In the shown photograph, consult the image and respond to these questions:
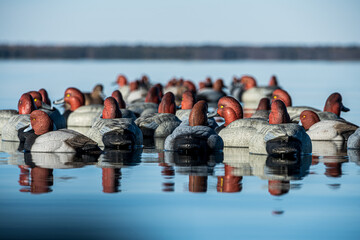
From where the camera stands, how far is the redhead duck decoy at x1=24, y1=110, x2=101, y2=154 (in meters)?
13.7

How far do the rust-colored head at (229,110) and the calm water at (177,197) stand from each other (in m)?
2.34

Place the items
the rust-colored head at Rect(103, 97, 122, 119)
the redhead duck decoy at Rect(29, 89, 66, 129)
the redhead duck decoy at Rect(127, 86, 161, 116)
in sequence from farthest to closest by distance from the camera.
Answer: the redhead duck decoy at Rect(127, 86, 161, 116) → the redhead duck decoy at Rect(29, 89, 66, 129) → the rust-colored head at Rect(103, 97, 122, 119)

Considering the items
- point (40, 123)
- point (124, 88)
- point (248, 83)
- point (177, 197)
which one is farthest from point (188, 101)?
point (124, 88)

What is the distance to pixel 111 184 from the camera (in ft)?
36.1

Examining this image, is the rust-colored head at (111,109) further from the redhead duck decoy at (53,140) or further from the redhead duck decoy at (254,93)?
the redhead duck decoy at (254,93)

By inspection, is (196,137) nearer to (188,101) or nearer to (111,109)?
(111,109)

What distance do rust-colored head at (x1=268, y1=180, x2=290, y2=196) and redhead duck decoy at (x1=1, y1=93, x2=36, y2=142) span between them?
267 inches

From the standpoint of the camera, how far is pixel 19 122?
16.3 metres

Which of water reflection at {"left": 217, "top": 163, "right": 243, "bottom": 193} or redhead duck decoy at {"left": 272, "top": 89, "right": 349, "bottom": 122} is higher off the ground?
redhead duck decoy at {"left": 272, "top": 89, "right": 349, "bottom": 122}

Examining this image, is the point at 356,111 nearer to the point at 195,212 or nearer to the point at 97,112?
the point at 97,112

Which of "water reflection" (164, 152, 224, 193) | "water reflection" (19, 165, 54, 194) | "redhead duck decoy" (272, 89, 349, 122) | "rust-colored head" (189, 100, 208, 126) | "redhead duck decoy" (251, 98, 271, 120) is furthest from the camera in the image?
"redhead duck decoy" (272, 89, 349, 122)

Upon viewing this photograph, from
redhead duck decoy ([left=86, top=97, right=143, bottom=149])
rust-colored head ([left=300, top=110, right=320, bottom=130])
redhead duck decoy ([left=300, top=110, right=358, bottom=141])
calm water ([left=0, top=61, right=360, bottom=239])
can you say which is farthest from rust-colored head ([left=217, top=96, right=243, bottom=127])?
calm water ([left=0, top=61, right=360, bottom=239])

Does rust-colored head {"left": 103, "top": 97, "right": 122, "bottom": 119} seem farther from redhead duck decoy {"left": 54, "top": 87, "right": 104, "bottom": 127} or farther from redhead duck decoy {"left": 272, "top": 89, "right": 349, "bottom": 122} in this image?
redhead duck decoy {"left": 272, "top": 89, "right": 349, "bottom": 122}

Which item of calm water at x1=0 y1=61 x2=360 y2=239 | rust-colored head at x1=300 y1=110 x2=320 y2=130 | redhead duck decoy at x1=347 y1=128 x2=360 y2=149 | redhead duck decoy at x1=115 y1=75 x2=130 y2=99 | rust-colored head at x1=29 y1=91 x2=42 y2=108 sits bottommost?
calm water at x1=0 y1=61 x2=360 y2=239
